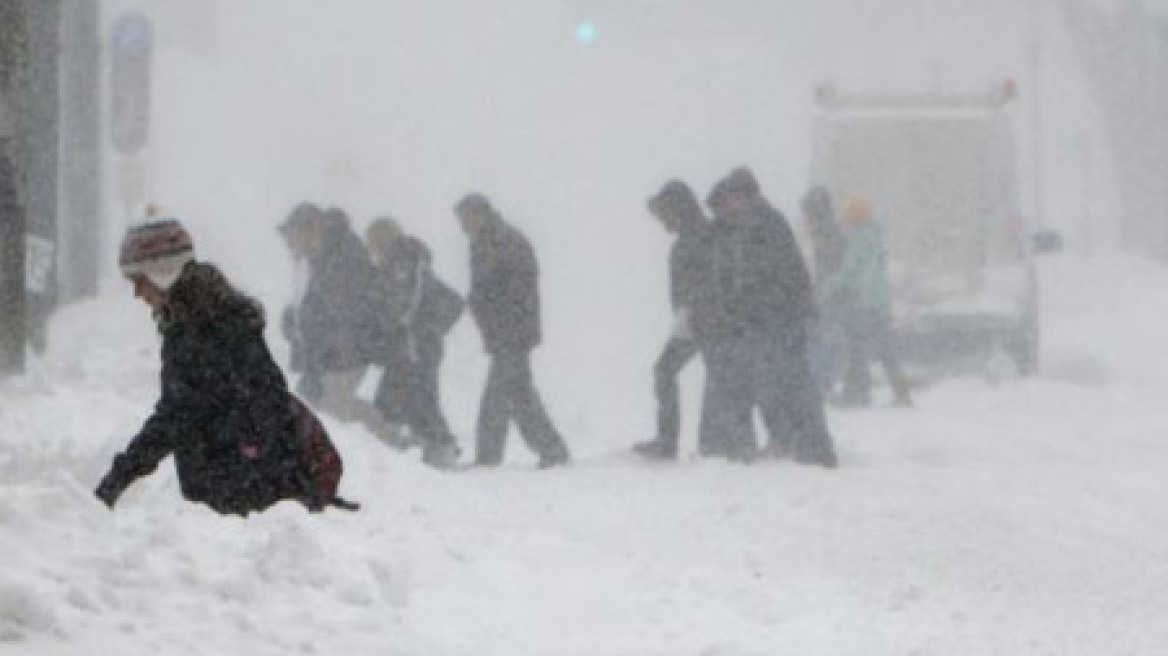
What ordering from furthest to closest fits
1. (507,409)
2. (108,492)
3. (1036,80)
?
(1036,80) < (507,409) < (108,492)

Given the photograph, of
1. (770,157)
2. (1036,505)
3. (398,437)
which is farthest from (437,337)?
(770,157)

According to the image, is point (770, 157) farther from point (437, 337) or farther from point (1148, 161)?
point (437, 337)

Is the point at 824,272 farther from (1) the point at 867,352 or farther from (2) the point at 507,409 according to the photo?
(2) the point at 507,409

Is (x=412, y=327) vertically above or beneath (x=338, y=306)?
beneath

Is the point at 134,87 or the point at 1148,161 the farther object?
the point at 1148,161

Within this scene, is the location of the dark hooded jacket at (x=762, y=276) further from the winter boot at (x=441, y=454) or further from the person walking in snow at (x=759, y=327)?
the winter boot at (x=441, y=454)

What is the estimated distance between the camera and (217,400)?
18.0 ft

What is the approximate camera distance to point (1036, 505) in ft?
31.0

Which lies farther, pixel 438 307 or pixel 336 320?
pixel 438 307

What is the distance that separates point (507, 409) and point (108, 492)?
6120mm

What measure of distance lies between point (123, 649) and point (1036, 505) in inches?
240

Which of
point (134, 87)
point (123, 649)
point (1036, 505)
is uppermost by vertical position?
point (134, 87)

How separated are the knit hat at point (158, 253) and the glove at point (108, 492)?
55cm

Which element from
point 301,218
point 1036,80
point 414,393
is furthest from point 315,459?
point 1036,80
